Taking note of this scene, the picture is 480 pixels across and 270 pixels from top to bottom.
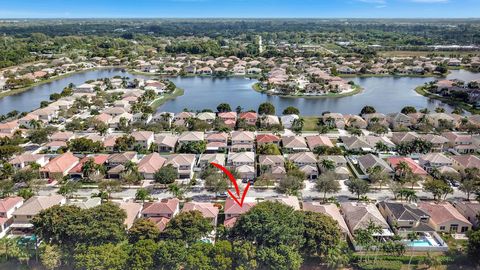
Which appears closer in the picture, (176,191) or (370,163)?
(176,191)

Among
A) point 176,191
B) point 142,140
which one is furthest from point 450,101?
point 176,191

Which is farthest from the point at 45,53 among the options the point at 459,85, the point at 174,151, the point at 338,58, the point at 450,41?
the point at 450,41

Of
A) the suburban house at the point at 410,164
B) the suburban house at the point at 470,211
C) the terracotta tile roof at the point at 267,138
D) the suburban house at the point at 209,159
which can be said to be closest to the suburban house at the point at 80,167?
the suburban house at the point at 209,159

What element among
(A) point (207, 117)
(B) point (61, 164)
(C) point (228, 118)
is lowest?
(B) point (61, 164)

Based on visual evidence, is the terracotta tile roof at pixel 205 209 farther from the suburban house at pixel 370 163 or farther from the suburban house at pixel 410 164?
the suburban house at pixel 410 164

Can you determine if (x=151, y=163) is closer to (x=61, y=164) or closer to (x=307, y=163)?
(x=61, y=164)
